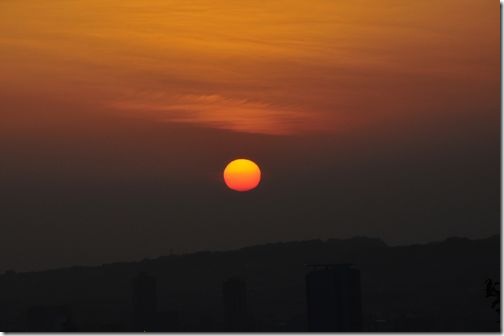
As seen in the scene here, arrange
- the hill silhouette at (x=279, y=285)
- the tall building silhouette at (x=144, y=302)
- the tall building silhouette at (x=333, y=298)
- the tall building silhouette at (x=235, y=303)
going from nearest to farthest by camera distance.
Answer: the hill silhouette at (x=279, y=285), the tall building silhouette at (x=235, y=303), the tall building silhouette at (x=333, y=298), the tall building silhouette at (x=144, y=302)

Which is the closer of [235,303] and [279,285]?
[235,303]

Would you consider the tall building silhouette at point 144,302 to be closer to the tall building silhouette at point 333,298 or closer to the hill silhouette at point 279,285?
the hill silhouette at point 279,285

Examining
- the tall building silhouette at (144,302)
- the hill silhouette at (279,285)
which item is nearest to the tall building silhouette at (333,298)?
the hill silhouette at (279,285)

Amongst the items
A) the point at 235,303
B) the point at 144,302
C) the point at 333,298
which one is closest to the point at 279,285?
the point at 144,302

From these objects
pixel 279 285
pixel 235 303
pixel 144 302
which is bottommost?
pixel 235 303

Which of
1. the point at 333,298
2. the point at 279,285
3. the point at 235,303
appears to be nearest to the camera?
the point at 333,298

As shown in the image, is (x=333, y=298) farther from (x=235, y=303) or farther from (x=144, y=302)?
(x=144, y=302)

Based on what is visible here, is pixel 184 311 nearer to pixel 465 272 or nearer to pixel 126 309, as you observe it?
pixel 126 309

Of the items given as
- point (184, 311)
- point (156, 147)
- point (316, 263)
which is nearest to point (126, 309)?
point (184, 311)
